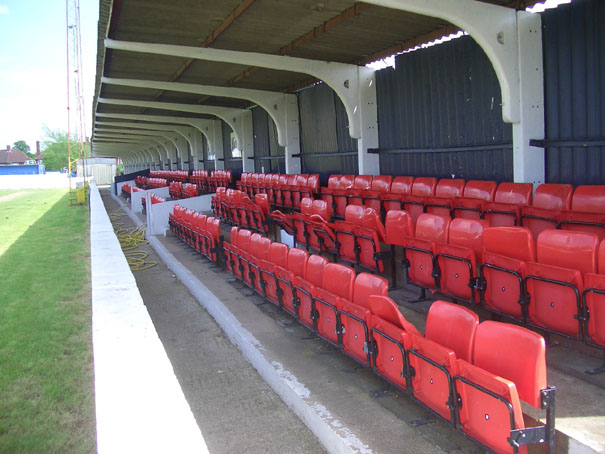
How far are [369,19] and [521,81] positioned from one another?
280 cm

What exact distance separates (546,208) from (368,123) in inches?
252

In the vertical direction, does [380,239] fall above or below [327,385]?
above

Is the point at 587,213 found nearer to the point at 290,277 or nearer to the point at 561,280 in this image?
the point at 561,280

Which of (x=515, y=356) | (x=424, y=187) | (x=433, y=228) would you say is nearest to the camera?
(x=515, y=356)

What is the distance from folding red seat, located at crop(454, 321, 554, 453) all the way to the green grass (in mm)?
2348

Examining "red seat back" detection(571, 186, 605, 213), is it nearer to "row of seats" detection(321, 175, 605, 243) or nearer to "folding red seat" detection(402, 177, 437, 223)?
"row of seats" detection(321, 175, 605, 243)

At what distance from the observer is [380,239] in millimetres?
6027

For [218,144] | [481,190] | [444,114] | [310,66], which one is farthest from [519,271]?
[218,144]

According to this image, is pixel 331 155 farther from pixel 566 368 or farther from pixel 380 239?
pixel 566 368

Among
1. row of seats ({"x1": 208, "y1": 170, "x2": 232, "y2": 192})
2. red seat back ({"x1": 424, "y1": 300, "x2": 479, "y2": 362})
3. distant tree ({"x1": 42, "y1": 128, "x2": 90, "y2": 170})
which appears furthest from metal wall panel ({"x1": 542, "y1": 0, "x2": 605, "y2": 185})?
distant tree ({"x1": 42, "y1": 128, "x2": 90, "y2": 170})

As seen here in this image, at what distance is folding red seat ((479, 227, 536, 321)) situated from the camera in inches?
150

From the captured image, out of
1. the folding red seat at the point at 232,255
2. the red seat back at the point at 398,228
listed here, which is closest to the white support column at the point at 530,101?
the red seat back at the point at 398,228

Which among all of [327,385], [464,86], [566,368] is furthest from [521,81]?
[327,385]

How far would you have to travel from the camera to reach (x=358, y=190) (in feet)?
27.9
